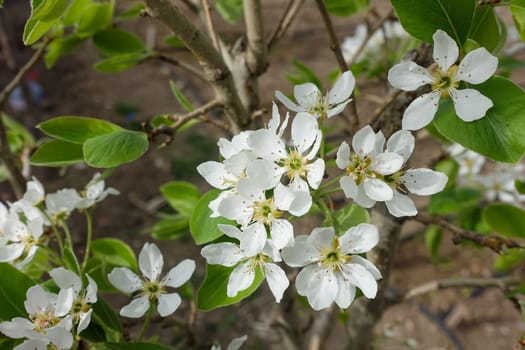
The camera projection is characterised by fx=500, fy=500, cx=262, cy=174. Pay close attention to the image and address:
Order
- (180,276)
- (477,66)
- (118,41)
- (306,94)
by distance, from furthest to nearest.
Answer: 1. (118,41)
2. (180,276)
3. (306,94)
4. (477,66)

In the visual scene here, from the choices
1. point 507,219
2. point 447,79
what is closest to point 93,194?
point 447,79

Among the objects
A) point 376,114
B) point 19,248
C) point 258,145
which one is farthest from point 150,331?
point 258,145

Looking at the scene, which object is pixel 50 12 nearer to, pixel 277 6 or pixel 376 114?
pixel 376 114

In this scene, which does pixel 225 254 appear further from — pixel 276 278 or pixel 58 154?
pixel 58 154

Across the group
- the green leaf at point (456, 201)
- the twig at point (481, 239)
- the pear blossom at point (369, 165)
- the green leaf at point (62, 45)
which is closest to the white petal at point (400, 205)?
the pear blossom at point (369, 165)

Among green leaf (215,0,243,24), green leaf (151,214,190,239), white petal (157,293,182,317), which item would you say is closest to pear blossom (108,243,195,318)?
white petal (157,293,182,317)

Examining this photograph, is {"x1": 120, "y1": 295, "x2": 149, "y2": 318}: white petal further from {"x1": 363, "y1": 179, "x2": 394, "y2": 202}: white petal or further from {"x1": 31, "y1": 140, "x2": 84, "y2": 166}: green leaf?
{"x1": 363, "y1": 179, "x2": 394, "y2": 202}: white petal
